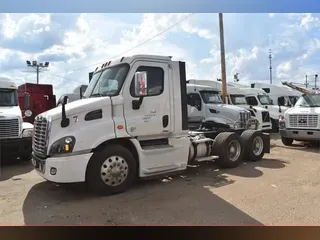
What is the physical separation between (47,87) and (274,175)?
14418 mm

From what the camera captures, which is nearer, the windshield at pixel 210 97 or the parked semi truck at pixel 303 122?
the windshield at pixel 210 97

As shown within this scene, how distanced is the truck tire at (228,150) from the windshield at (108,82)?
3.27m

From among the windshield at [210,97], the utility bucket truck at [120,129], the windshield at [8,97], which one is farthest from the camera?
the windshield at [210,97]

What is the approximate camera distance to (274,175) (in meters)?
7.53

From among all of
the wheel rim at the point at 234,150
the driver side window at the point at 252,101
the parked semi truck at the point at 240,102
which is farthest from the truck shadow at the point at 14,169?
the driver side window at the point at 252,101

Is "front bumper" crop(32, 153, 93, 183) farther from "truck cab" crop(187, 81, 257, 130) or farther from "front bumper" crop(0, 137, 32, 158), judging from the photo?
"truck cab" crop(187, 81, 257, 130)

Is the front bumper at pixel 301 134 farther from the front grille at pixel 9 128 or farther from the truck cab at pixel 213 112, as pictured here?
the front grille at pixel 9 128

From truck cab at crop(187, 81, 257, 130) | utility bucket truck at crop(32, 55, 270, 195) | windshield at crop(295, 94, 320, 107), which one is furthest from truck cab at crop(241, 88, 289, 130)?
utility bucket truck at crop(32, 55, 270, 195)

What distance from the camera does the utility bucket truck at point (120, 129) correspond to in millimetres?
5734

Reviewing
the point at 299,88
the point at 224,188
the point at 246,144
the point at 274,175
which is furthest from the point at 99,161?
the point at 299,88

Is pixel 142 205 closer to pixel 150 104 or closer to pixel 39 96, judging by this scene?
pixel 150 104

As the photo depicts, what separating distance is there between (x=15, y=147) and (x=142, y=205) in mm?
5072

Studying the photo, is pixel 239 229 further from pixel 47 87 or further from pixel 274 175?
pixel 47 87

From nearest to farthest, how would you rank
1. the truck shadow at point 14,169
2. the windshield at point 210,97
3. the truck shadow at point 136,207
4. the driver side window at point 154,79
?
1. the truck shadow at point 136,207
2. the driver side window at point 154,79
3. the truck shadow at point 14,169
4. the windshield at point 210,97
